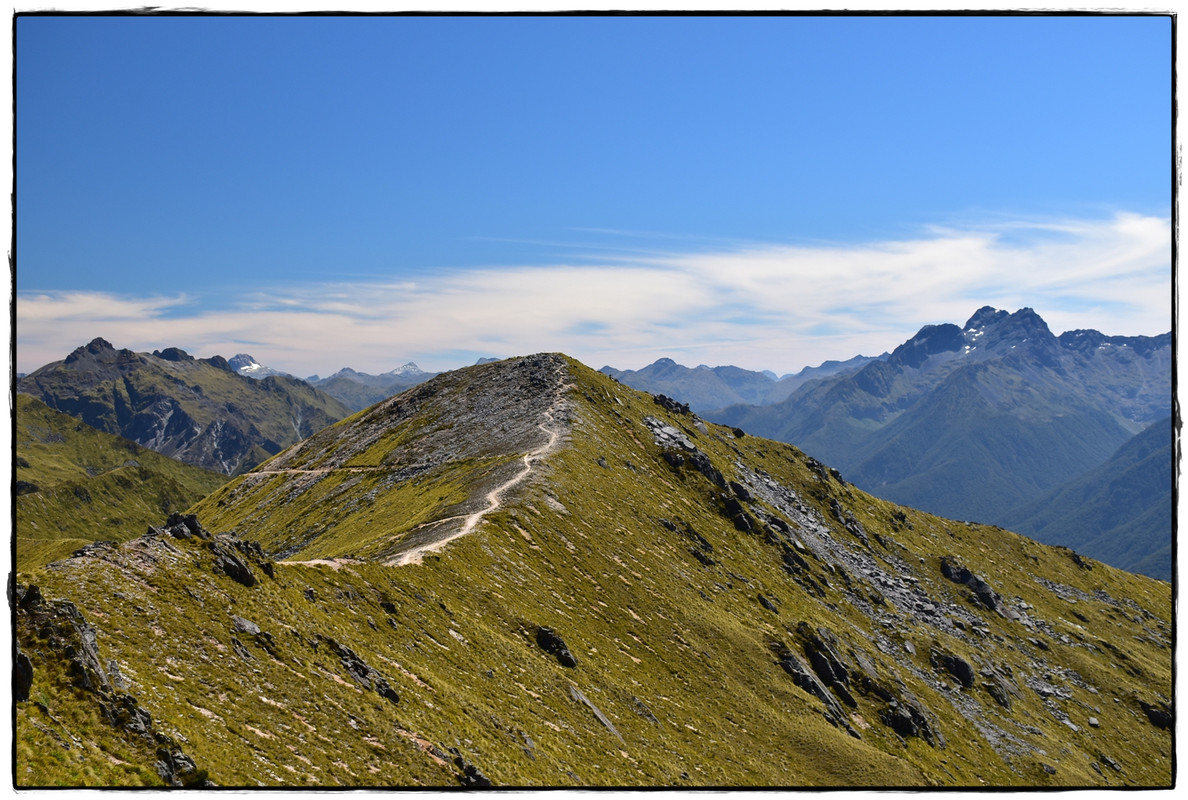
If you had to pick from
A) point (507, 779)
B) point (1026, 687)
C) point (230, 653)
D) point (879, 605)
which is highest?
point (230, 653)

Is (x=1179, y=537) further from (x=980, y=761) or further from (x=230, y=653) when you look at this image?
(x=980, y=761)

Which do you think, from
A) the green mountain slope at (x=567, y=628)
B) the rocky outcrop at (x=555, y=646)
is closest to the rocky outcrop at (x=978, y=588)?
the green mountain slope at (x=567, y=628)

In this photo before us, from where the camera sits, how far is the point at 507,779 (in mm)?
39719

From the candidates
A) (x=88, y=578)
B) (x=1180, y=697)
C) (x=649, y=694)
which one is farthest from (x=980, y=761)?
(x=88, y=578)

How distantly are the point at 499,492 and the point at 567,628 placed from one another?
34065 millimetres

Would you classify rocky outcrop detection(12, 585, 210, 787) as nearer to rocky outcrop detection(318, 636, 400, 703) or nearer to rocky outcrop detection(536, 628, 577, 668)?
rocky outcrop detection(318, 636, 400, 703)

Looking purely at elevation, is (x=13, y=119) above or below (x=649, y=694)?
above

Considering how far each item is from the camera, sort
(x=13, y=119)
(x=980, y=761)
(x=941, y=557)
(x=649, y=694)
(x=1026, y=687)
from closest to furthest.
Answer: (x=13, y=119) < (x=649, y=694) < (x=980, y=761) < (x=1026, y=687) < (x=941, y=557)

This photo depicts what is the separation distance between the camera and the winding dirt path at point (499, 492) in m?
→ 71.9

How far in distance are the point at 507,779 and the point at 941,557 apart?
157 metres

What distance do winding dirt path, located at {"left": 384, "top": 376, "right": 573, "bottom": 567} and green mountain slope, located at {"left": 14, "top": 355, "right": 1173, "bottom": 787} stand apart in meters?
1.00

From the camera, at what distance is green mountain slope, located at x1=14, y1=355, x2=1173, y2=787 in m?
33.0

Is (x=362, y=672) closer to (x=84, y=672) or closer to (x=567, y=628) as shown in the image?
(x=84, y=672)

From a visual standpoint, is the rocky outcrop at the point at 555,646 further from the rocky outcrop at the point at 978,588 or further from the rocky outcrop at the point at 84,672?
the rocky outcrop at the point at 978,588
